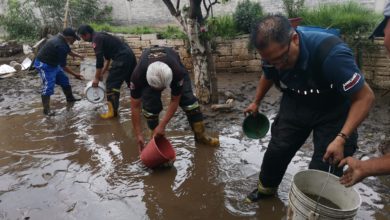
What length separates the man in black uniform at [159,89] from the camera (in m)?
3.70

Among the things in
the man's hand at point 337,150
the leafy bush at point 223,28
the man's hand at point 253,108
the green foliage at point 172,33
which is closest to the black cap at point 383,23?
the man's hand at point 337,150

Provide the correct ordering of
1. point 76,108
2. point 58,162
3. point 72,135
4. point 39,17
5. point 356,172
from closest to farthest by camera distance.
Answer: point 356,172 → point 58,162 → point 72,135 → point 76,108 → point 39,17

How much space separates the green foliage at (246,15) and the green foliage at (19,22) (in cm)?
793

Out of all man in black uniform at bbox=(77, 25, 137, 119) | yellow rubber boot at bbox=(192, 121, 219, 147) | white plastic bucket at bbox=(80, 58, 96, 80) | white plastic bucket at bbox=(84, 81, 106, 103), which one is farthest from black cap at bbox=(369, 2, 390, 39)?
white plastic bucket at bbox=(80, 58, 96, 80)

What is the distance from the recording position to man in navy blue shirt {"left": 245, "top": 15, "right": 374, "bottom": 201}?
2332 millimetres

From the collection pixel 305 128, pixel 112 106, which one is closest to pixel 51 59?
pixel 112 106

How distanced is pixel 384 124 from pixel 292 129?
3.10 m

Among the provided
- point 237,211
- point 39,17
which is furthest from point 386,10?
point 39,17

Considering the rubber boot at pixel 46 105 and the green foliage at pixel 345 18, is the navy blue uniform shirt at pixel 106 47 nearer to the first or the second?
the rubber boot at pixel 46 105

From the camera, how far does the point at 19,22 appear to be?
494 inches

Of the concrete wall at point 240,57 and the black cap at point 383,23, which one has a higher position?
the black cap at point 383,23

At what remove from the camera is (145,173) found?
432 cm

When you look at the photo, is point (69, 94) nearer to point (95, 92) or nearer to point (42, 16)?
point (95, 92)

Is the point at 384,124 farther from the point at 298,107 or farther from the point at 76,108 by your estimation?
the point at 76,108
